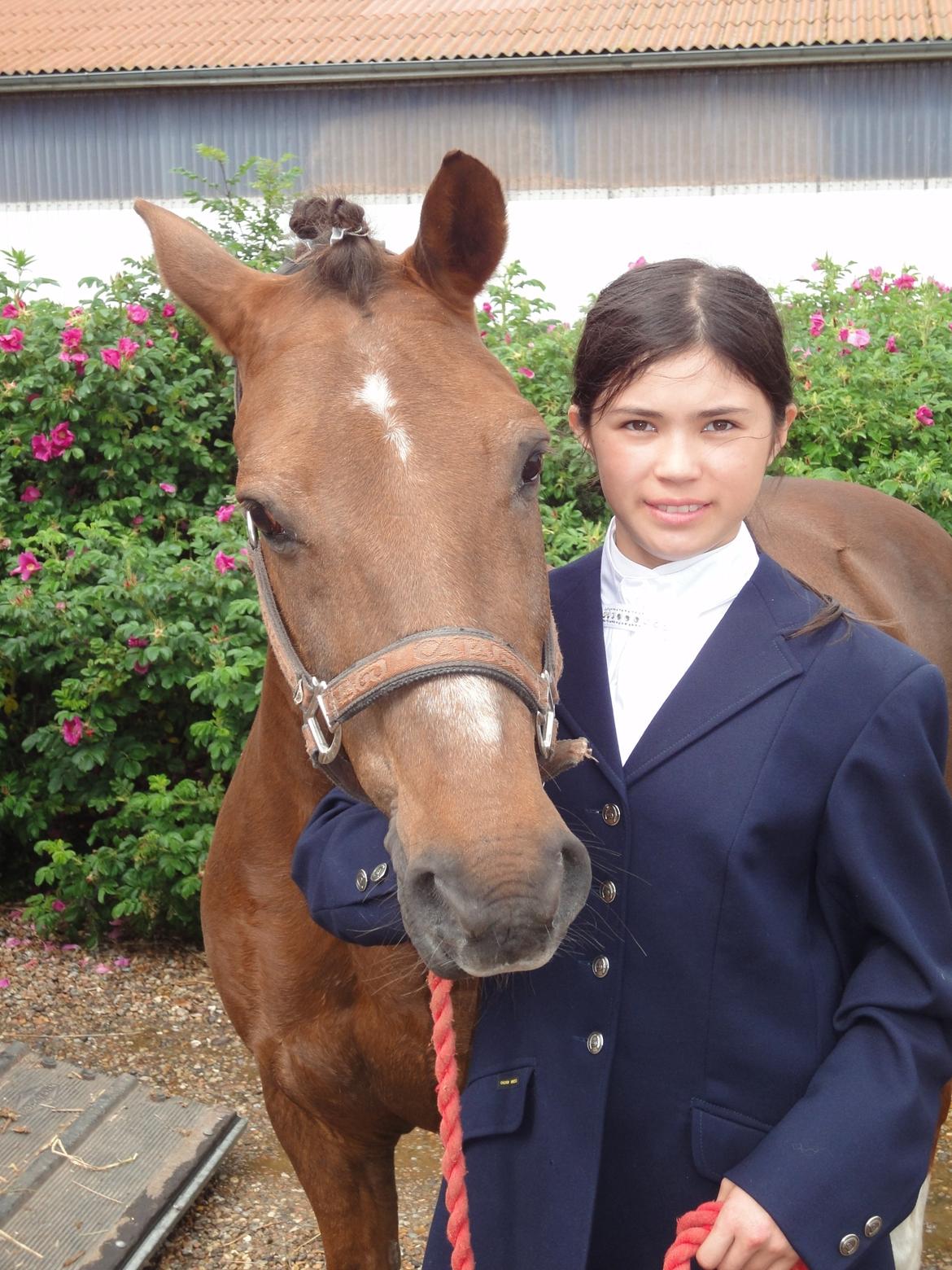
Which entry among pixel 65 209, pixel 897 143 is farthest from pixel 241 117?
pixel 897 143

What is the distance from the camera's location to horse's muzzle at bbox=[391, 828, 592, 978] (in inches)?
48.4

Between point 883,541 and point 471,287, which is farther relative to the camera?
point 883,541

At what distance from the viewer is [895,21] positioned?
49.0 ft

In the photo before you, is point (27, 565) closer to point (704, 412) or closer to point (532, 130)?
point (704, 412)

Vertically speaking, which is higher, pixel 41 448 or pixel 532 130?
pixel 532 130

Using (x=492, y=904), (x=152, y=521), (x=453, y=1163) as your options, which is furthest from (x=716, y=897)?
(x=152, y=521)

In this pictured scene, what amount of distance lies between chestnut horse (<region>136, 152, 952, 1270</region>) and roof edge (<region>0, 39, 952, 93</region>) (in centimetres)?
1410

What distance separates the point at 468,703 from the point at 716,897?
0.38m

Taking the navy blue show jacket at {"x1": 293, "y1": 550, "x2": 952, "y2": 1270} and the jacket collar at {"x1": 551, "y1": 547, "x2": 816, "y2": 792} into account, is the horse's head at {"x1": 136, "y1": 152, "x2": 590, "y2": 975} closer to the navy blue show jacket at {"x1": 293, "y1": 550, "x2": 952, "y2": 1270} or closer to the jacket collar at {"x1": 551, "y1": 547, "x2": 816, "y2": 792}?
the jacket collar at {"x1": 551, "y1": 547, "x2": 816, "y2": 792}

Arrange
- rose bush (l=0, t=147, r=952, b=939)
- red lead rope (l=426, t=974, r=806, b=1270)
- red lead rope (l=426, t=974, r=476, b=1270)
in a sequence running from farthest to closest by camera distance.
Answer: rose bush (l=0, t=147, r=952, b=939) → red lead rope (l=426, t=974, r=476, b=1270) → red lead rope (l=426, t=974, r=806, b=1270)

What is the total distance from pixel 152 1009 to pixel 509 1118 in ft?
10.2

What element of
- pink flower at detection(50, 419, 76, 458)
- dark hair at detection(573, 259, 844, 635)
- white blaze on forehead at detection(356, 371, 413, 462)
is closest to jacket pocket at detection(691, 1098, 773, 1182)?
dark hair at detection(573, 259, 844, 635)

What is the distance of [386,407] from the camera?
1579mm

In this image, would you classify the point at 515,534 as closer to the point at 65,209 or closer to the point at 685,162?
the point at 685,162
